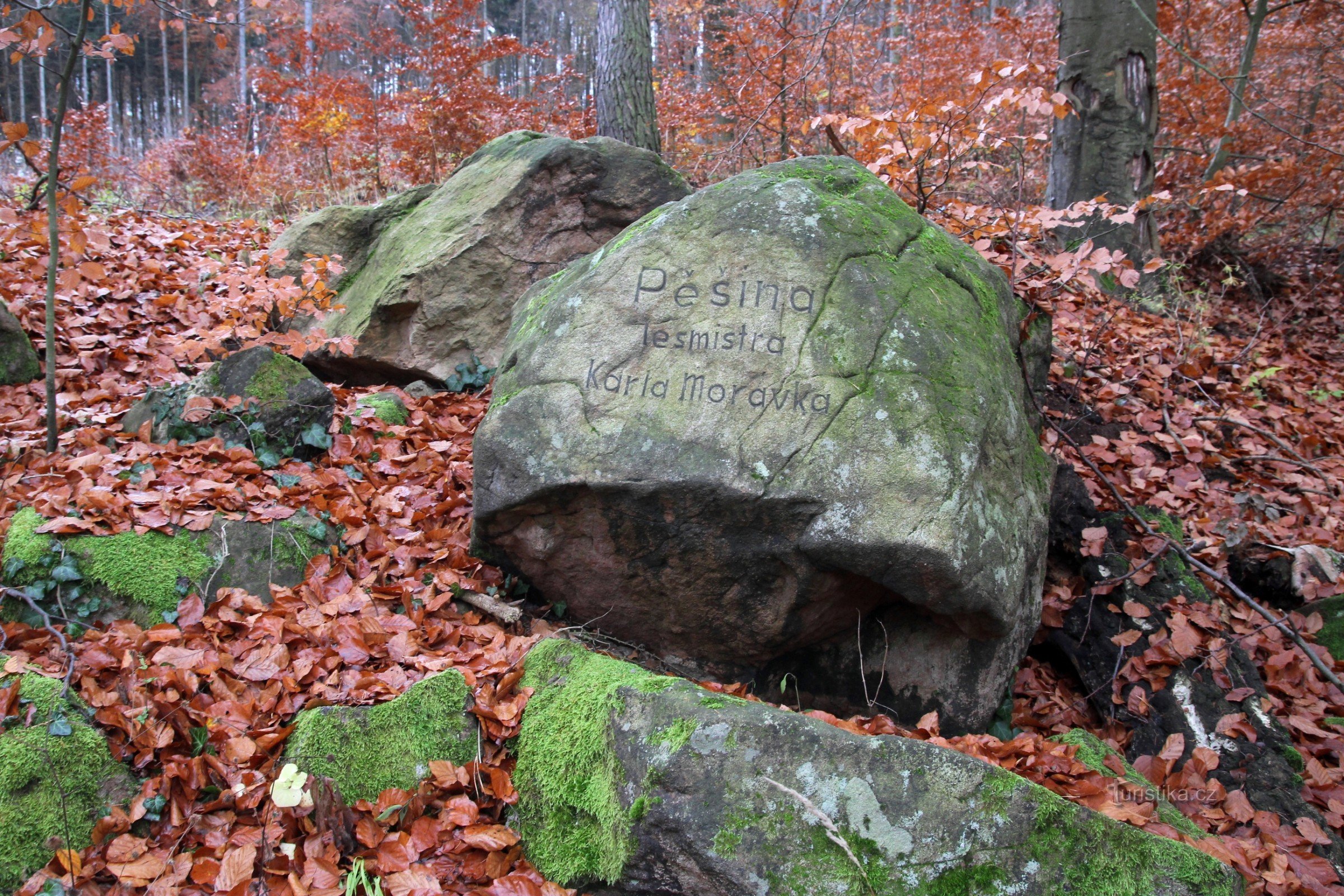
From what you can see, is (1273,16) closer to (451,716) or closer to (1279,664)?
(1279,664)

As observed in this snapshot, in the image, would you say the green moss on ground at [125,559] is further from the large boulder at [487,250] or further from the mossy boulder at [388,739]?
the large boulder at [487,250]

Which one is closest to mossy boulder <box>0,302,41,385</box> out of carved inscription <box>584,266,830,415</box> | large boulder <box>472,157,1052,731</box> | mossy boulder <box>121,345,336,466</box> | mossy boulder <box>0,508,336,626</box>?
mossy boulder <box>121,345,336,466</box>

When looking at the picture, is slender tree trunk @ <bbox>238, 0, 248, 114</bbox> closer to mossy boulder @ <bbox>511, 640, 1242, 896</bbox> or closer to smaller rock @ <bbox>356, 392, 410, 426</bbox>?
smaller rock @ <bbox>356, 392, 410, 426</bbox>

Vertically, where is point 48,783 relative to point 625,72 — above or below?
below

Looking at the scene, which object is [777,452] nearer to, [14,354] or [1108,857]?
[1108,857]

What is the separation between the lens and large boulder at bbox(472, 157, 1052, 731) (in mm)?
3137

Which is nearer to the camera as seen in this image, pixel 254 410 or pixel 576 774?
pixel 576 774

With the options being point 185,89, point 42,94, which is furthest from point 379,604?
point 185,89

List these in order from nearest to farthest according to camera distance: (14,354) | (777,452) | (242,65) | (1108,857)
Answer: (1108,857), (777,452), (14,354), (242,65)

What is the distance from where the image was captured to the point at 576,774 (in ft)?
8.59

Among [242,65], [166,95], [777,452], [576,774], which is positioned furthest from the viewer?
[166,95]

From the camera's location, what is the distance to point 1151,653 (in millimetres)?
3818

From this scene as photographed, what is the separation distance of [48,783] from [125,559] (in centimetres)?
106

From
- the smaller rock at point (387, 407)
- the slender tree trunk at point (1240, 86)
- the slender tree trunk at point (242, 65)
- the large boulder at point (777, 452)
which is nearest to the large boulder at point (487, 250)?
the smaller rock at point (387, 407)
